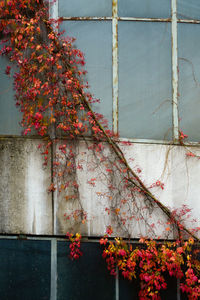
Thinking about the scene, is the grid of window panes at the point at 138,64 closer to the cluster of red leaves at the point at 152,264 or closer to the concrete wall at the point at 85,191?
the concrete wall at the point at 85,191

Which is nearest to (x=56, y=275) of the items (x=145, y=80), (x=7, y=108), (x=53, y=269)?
(x=53, y=269)

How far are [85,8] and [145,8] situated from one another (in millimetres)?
938

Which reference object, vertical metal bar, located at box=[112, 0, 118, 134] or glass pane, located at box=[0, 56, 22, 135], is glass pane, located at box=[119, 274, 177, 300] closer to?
vertical metal bar, located at box=[112, 0, 118, 134]

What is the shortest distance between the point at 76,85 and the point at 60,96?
30 centimetres

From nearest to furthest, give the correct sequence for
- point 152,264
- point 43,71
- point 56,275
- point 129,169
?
point 152,264
point 56,275
point 129,169
point 43,71

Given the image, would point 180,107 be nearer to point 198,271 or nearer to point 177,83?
point 177,83

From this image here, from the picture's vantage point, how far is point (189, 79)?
7.89 meters

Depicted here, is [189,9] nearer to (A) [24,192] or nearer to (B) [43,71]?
(B) [43,71]

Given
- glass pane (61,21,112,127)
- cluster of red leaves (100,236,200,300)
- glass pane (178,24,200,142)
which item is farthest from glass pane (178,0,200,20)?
cluster of red leaves (100,236,200,300)

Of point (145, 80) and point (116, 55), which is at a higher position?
point (116, 55)

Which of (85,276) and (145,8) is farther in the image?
(145,8)

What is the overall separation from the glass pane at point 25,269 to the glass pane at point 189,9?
4.09 metres

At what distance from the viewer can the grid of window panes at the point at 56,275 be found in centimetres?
745

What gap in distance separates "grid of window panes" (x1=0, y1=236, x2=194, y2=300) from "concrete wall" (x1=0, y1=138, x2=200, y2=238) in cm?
24
